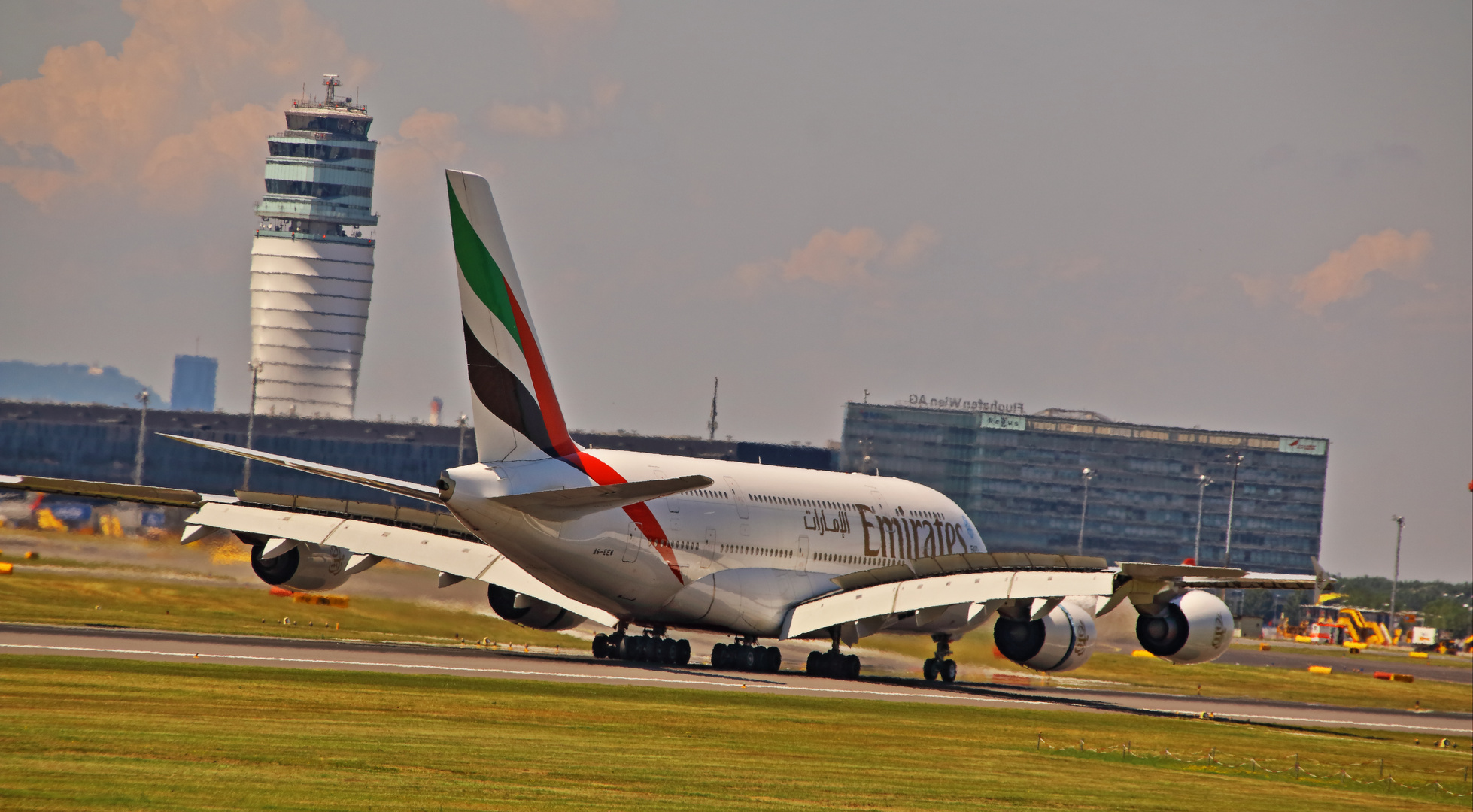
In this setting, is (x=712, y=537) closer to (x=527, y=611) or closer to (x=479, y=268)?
(x=527, y=611)

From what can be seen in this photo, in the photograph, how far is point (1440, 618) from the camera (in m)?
161

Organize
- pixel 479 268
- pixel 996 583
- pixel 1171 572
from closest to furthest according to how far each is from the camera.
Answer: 1. pixel 479 268
2. pixel 1171 572
3. pixel 996 583

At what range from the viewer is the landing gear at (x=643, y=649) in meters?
38.0

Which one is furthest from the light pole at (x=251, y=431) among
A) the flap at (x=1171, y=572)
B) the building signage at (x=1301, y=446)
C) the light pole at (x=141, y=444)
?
the building signage at (x=1301, y=446)

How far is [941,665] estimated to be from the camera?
43.1 m

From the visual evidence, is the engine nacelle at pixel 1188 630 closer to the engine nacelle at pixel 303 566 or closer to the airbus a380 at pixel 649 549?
the airbus a380 at pixel 649 549

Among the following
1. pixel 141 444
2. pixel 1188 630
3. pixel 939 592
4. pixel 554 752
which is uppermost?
pixel 141 444

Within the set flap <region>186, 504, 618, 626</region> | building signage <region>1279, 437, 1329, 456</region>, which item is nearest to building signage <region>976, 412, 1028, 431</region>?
building signage <region>1279, 437, 1329, 456</region>

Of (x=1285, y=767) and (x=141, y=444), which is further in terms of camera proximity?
(x=141, y=444)

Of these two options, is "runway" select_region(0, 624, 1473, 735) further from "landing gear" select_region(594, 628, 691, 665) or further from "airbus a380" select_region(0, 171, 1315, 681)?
"airbus a380" select_region(0, 171, 1315, 681)

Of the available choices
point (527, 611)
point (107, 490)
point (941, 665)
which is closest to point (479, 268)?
point (107, 490)

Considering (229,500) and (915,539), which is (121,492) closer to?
(229,500)

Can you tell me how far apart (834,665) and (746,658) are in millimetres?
2195

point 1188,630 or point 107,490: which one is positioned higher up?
point 107,490
